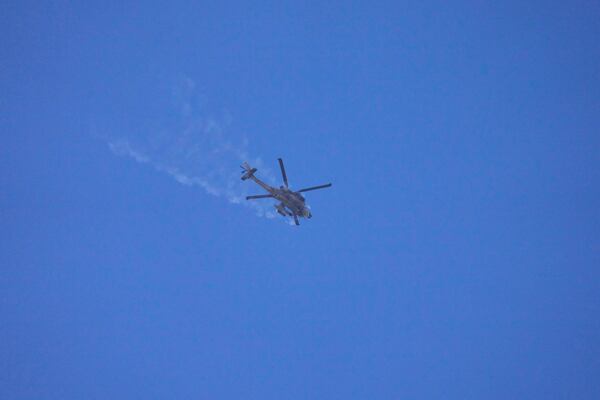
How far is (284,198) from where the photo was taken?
31.5m

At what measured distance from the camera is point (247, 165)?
104ft

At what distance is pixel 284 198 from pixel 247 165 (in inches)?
132
